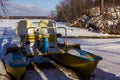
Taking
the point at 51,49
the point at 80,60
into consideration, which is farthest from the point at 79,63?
the point at 51,49

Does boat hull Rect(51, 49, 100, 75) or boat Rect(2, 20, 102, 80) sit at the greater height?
boat Rect(2, 20, 102, 80)

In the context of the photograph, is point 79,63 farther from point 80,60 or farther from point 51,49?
point 51,49

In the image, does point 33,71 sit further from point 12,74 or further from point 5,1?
point 5,1

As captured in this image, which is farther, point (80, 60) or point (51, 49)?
point (51, 49)

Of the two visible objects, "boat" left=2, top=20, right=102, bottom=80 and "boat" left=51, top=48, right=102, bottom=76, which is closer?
"boat" left=51, top=48, right=102, bottom=76

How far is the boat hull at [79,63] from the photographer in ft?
28.8

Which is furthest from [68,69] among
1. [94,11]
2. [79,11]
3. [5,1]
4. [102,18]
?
[79,11]

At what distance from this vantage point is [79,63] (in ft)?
30.1

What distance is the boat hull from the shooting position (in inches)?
345

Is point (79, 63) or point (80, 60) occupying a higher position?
point (80, 60)

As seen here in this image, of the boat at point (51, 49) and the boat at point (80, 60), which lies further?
the boat at point (51, 49)

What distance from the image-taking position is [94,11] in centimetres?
3544

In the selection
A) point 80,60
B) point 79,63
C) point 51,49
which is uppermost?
point 51,49

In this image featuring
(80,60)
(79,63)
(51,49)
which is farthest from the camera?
(51,49)
